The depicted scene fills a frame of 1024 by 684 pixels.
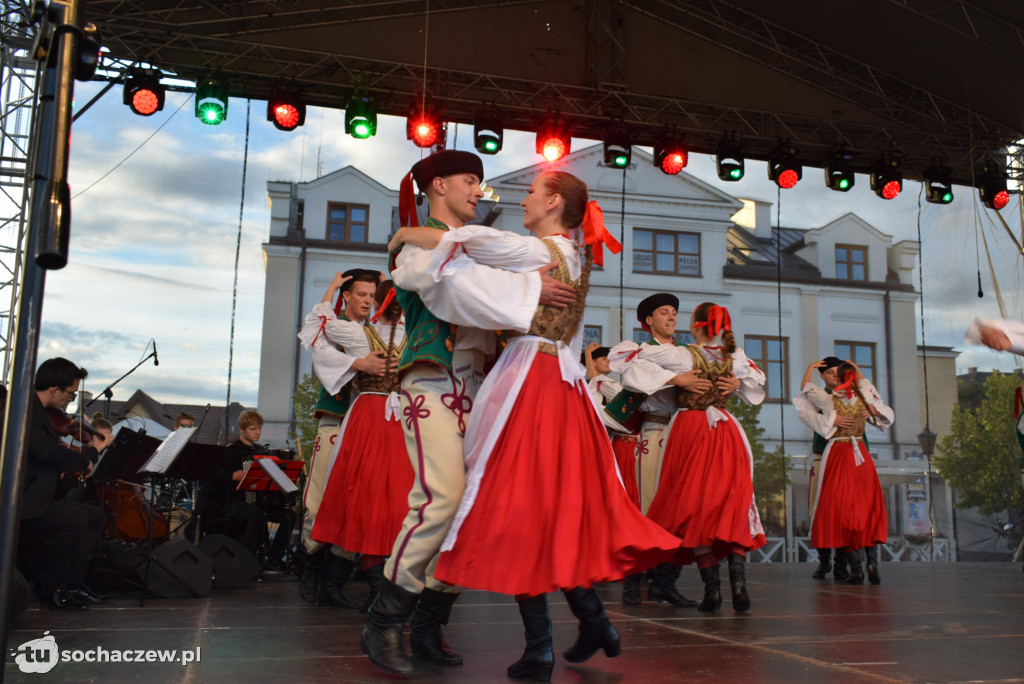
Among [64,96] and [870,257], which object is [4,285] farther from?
[870,257]

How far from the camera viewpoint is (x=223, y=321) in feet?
33.2

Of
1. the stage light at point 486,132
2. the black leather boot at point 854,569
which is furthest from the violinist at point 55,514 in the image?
the black leather boot at point 854,569

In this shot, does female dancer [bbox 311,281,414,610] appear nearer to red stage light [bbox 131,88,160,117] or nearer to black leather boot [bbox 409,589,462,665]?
black leather boot [bbox 409,589,462,665]

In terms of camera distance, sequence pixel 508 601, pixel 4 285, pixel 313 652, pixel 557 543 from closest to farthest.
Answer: pixel 557 543 < pixel 313 652 < pixel 508 601 < pixel 4 285

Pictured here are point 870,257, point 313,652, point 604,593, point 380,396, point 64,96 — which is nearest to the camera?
point 64,96

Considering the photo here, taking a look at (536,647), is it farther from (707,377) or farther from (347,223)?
(347,223)

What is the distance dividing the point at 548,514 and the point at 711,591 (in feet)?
7.43

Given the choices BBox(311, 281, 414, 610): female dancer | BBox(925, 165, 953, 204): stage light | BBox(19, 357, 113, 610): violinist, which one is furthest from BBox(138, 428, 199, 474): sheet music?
BBox(925, 165, 953, 204): stage light

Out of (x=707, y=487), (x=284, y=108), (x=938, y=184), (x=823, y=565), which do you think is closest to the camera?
(x=707, y=487)

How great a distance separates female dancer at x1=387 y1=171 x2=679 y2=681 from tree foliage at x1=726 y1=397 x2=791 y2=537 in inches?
432

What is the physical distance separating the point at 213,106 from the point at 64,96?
6538mm

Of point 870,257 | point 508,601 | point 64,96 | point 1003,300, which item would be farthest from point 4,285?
point 870,257

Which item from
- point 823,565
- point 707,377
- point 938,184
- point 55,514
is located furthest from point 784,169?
point 55,514

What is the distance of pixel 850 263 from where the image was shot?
14031 mm
